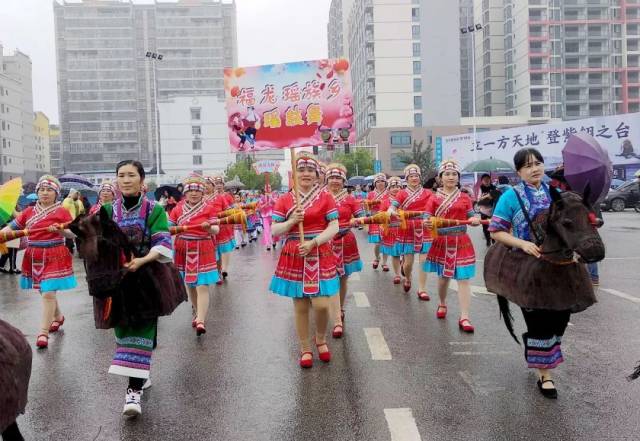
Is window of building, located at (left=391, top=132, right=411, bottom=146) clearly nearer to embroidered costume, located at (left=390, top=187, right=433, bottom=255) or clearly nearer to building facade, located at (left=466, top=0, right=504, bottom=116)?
building facade, located at (left=466, top=0, right=504, bottom=116)

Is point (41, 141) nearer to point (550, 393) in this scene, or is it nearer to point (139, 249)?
point (139, 249)

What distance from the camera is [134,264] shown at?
416 centimetres

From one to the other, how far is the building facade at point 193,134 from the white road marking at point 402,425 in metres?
82.9

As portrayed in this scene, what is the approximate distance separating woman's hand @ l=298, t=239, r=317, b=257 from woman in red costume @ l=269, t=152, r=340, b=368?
0.07ft

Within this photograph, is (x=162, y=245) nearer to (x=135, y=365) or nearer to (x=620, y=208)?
(x=135, y=365)

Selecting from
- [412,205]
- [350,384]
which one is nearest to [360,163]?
[412,205]

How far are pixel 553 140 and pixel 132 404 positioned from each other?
1401 inches

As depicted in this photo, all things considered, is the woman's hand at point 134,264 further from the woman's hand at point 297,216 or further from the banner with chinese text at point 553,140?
the banner with chinese text at point 553,140

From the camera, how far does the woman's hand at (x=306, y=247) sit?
4969 millimetres

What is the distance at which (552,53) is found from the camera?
→ 251 ft

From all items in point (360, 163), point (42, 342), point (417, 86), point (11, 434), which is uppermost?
point (417, 86)

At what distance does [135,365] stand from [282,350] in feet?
6.15

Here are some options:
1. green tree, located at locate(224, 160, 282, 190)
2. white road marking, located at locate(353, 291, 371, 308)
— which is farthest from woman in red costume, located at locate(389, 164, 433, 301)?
green tree, located at locate(224, 160, 282, 190)

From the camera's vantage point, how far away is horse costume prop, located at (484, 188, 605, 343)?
397cm
